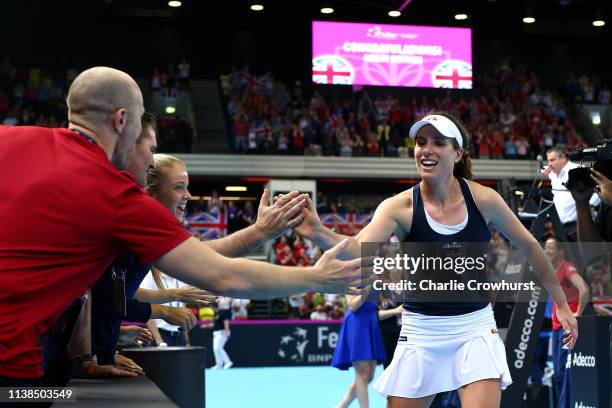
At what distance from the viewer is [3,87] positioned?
26859 millimetres

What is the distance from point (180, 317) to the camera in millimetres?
4184

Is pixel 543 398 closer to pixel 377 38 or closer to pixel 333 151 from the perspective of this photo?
pixel 333 151

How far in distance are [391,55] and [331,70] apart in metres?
2.31

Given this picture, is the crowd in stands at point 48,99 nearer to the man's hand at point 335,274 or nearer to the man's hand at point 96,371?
the man's hand at point 96,371

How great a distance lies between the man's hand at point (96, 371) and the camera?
3.18m

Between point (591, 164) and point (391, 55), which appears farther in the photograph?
point (391, 55)

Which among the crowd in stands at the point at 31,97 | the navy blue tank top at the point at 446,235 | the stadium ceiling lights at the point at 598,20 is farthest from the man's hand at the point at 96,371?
the stadium ceiling lights at the point at 598,20

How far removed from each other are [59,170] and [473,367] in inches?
103

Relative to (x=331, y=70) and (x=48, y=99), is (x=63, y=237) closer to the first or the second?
(x=48, y=99)

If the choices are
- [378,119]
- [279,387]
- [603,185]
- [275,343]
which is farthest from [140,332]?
[378,119]

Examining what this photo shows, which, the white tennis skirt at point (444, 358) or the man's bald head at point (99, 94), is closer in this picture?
the man's bald head at point (99, 94)

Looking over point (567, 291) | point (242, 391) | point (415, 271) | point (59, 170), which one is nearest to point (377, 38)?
point (242, 391)

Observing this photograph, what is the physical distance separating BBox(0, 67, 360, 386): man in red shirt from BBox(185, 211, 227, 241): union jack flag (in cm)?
2158

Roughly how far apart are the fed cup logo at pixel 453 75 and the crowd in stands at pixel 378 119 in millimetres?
1011
